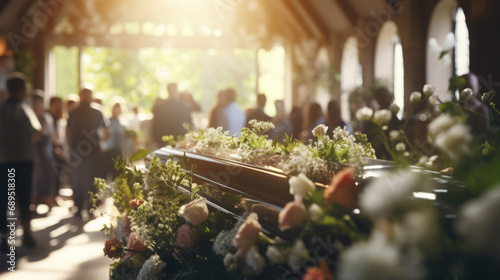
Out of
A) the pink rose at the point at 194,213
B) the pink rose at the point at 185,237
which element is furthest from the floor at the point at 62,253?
the pink rose at the point at 194,213

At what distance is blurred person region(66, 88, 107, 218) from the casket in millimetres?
4763

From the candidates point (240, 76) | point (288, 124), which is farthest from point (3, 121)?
point (240, 76)

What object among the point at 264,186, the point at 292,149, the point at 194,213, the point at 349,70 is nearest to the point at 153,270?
the point at 194,213

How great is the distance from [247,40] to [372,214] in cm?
1378

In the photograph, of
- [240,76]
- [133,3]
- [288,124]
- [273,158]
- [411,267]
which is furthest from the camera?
[240,76]

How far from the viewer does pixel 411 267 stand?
0.64 m

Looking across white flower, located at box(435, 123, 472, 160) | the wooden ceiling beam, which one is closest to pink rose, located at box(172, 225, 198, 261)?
white flower, located at box(435, 123, 472, 160)

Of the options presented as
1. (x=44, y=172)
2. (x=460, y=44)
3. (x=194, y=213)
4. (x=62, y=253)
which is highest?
(x=460, y=44)

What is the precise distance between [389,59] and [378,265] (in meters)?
10.3

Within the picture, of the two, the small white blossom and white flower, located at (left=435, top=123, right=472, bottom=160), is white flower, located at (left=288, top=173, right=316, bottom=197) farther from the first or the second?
the small white blossom

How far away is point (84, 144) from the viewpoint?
6.77 m

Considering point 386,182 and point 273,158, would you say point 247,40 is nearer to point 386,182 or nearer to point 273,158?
point 273,158

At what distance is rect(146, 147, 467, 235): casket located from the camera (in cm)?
110

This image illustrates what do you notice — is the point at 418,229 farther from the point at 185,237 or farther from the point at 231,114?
the point at 231,114
